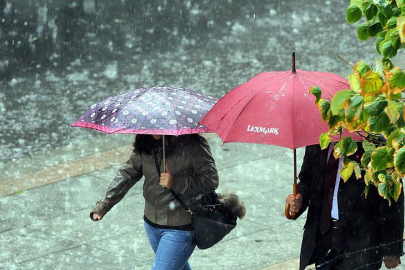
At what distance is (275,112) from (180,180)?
1043 millimetres

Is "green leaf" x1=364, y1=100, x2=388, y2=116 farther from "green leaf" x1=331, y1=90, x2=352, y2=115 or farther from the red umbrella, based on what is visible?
the red umbrella

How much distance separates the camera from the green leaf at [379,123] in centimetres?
391

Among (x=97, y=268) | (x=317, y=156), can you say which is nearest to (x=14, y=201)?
(x=97, y=268)

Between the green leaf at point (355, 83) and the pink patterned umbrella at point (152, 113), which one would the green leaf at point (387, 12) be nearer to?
the green leaf at point (355, 83)

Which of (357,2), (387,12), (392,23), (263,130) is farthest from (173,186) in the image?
(392,23)

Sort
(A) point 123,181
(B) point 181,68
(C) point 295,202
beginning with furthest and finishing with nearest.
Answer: (B) point 181,68 → (A) point 123,181 → (C) point 295,202

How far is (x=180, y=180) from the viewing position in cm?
665

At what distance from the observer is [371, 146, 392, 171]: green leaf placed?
4.13m

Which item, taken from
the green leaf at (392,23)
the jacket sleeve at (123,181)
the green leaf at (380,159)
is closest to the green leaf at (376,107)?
the green leaf at (380,159)

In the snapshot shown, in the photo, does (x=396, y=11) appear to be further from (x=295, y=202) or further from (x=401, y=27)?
(x=295, y=202)

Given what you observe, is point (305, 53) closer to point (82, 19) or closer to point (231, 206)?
point (82, 19)

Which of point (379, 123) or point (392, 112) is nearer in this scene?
point (392, 112)

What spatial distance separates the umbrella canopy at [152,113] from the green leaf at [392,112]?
102 inches

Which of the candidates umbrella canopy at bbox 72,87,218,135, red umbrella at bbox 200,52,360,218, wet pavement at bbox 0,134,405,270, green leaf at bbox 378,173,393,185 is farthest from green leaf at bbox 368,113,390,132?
wet pavement at bbox 0,134,405,270
